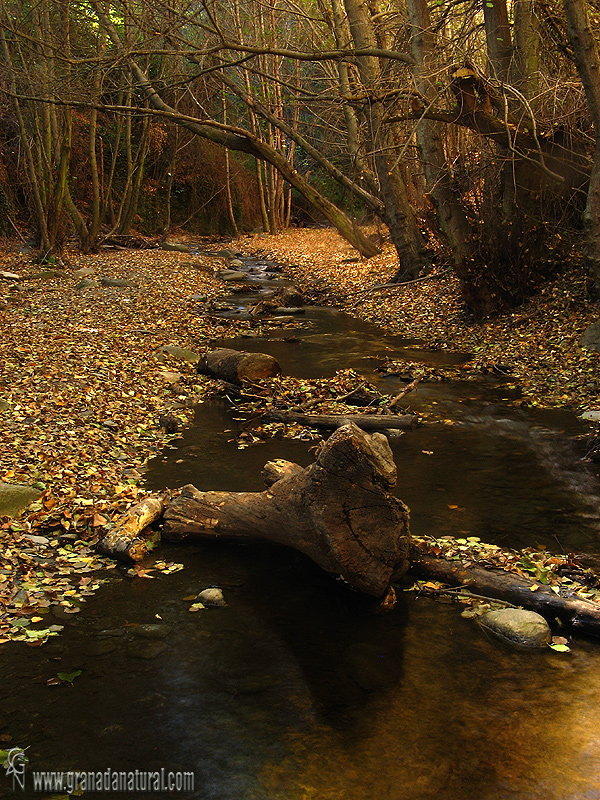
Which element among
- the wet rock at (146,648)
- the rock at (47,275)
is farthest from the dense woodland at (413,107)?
the wet rock at (146,648)

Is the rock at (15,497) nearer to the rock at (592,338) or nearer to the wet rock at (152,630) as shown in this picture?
the wet rock at (152,630)

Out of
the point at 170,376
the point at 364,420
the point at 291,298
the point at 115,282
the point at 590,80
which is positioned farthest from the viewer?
the point at 291,298

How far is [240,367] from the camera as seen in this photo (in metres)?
9.45

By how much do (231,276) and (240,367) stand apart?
11.0m

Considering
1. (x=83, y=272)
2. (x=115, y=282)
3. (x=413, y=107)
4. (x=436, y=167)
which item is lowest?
(x=115, y=282)

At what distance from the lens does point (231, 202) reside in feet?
104

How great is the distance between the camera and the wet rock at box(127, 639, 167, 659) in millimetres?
3998

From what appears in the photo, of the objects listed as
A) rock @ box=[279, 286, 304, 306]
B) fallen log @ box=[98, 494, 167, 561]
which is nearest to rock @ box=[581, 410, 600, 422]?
fallen log @ box=[98, 494, 167, 561]

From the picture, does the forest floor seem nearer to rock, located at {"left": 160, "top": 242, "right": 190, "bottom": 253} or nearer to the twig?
the twig

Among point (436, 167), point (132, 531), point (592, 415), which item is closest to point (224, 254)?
point (436, 167)

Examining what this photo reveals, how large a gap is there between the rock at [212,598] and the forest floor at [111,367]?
51 centimetres

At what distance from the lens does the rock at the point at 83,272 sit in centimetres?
1664

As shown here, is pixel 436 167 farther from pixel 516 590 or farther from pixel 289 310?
pixel 516 590

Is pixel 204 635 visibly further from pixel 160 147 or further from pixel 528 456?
pixel 160 147
